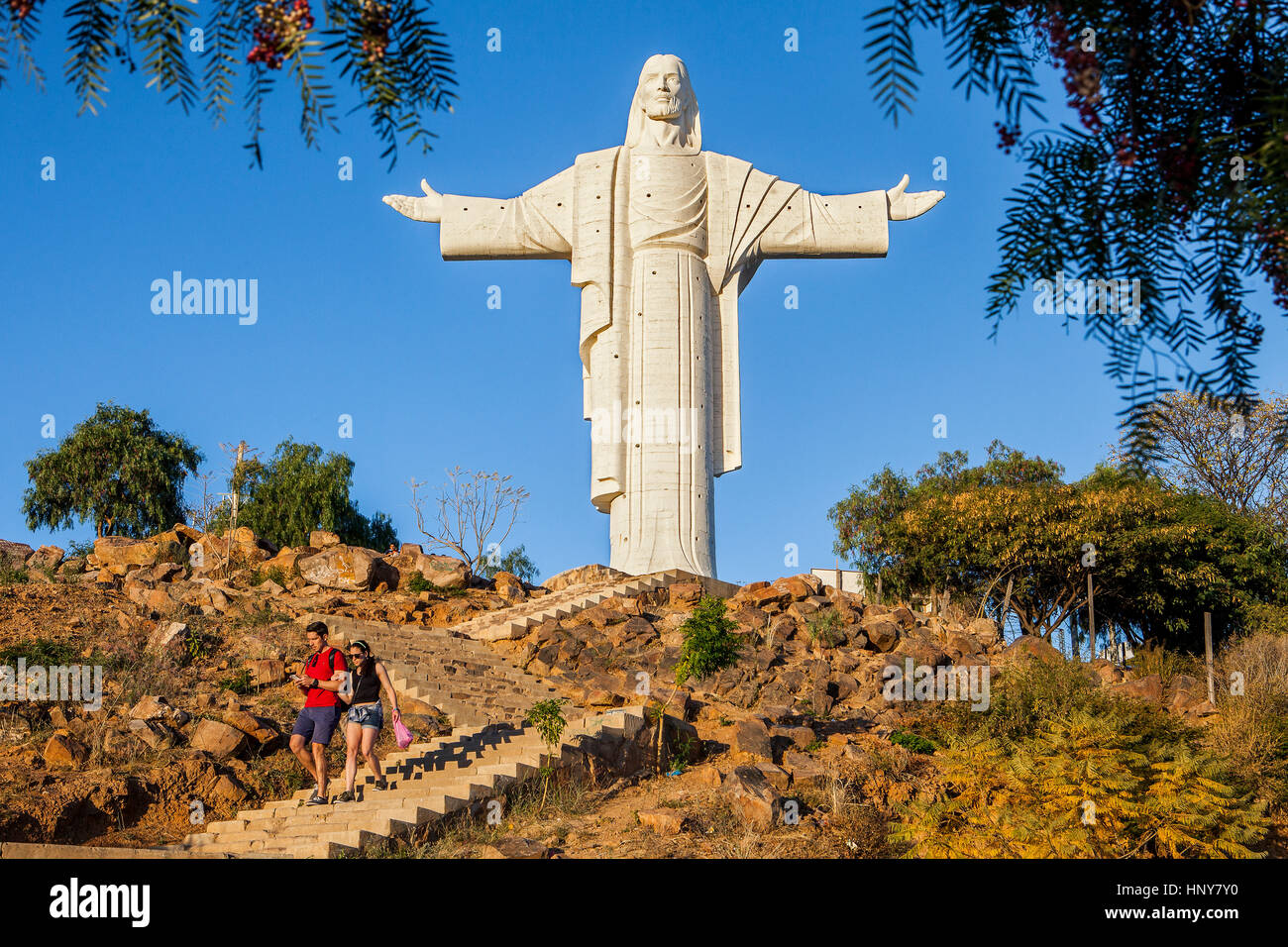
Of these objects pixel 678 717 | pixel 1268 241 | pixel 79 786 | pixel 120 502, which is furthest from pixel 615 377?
pixel 1268 241

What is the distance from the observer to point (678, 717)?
1296 centimetres

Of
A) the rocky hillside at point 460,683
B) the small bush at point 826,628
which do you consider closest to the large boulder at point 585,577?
the rocky hillside at point 460,683

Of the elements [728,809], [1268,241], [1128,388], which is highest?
[1268,241]

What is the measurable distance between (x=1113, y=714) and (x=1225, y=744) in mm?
2786

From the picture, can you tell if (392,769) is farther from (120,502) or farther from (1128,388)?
(120,502)

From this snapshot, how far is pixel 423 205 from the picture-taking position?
905 inches

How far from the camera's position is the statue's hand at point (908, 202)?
22.9 meters

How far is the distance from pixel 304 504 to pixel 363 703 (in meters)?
25.3

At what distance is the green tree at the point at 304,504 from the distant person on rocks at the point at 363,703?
23.8 meters

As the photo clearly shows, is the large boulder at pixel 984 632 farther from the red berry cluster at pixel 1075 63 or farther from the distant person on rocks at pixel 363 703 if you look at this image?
the red berry cluster at pixel 1075 63

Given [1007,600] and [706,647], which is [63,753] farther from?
[1007,600]

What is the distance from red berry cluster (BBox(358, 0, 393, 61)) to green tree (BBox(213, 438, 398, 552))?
104 ft

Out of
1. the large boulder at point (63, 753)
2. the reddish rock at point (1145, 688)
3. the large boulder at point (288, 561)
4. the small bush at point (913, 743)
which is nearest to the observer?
the large boulder at point (63, 753)

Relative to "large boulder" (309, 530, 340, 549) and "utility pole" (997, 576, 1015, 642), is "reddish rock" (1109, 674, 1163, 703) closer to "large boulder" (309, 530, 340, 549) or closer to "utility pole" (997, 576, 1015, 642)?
"utility pole" (997, 576, 1015, 642)
